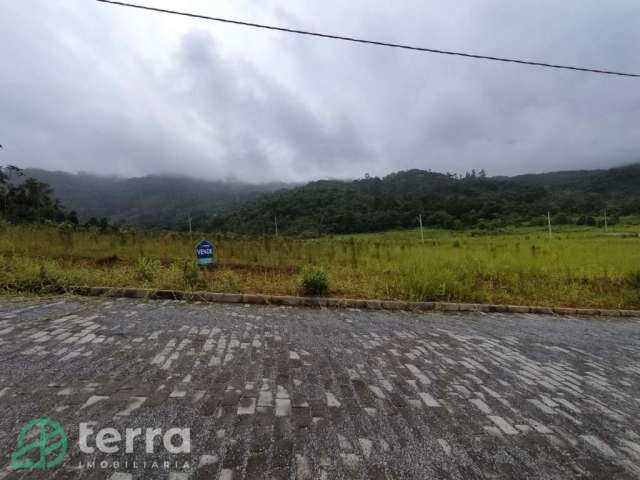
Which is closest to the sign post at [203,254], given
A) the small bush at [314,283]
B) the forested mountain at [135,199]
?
the small bush at [314,283]

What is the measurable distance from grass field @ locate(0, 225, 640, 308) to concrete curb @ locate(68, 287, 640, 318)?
0.30m

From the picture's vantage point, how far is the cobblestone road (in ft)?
5.81

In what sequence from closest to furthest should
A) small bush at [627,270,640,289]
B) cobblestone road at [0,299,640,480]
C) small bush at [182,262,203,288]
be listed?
1. cobblestone road at [0,299,640,480]
2. small bush at [182,262,203,288]
3. small bush at [627,270,640,289]

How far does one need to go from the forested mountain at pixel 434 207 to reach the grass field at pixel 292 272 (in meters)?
28.1

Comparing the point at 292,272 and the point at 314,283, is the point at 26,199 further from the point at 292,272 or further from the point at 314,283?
the point at 314,283

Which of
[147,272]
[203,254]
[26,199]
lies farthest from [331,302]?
[26,199]

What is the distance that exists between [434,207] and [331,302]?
53160 mm

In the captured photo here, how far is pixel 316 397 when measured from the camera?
96.4 inches

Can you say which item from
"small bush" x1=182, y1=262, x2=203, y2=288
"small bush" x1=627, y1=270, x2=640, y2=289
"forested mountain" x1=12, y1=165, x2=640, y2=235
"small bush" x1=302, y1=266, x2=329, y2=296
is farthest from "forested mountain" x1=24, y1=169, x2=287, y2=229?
"small bush" x1=627, y1=270, x2=640, y2=289

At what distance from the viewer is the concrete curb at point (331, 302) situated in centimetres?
556

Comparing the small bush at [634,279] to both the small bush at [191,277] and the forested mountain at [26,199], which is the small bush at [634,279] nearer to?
the small bush at [191,277]

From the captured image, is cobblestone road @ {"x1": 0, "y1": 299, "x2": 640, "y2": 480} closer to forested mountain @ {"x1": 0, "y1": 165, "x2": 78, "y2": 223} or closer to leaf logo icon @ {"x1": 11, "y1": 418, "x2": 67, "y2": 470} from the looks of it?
leaf logo icon @ {"x1": 11, "y1": 418, "x2": 67, "y2": 470}

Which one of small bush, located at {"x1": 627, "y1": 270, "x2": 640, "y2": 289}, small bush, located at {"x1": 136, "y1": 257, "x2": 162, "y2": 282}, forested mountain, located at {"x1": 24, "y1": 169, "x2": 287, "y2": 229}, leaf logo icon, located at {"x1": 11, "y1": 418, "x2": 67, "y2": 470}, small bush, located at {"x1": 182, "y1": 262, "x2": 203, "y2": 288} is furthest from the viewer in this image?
forested mountain, located at {"x1": 24, "y1": 169, "x2": 287, "y2": 229}

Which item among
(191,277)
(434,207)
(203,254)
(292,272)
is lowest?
(292,272)
